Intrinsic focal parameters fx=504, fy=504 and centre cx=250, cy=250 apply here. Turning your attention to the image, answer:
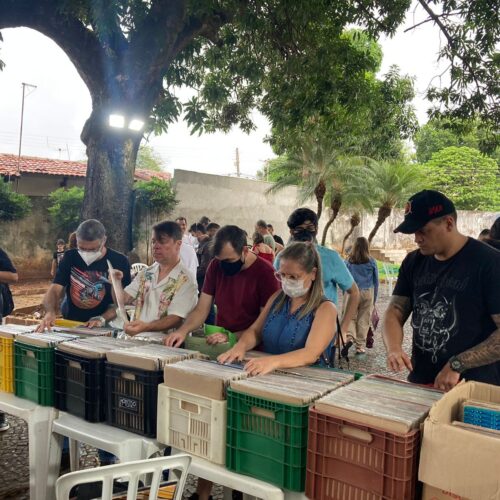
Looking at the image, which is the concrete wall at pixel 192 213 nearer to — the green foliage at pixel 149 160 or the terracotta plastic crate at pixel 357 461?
the terracotta plastic crate at pixel 357 461

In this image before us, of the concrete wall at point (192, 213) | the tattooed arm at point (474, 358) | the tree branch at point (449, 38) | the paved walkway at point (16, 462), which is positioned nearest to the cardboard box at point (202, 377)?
the tattooed arm at point (474, 358)

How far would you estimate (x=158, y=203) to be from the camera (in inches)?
564

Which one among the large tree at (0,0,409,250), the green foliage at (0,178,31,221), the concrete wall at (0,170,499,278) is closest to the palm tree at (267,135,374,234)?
the concrete wall at (0,170,499,278)

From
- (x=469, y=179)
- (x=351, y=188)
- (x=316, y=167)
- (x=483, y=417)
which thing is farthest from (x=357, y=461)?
(x=469, y=179)

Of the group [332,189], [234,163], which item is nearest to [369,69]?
[332,189]

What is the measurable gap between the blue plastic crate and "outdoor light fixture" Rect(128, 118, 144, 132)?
540 cm

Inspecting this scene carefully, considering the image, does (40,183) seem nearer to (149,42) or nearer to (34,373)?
(149,42)

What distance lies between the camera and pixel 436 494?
172 centimetres

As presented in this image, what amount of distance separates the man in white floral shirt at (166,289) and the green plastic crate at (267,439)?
4.84ft

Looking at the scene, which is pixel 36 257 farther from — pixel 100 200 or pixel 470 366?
pixel 470 366

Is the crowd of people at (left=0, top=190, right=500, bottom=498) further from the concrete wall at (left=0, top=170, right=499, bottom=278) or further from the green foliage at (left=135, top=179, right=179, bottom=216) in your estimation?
the concrete wall at (left=0, top=170, right=499, bottom=278)

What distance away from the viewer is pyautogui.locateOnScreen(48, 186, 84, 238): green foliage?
14766 mm

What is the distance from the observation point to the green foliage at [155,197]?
14250mm

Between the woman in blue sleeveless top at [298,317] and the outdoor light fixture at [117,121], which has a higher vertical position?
the outdoor light fixture at [117,121]
